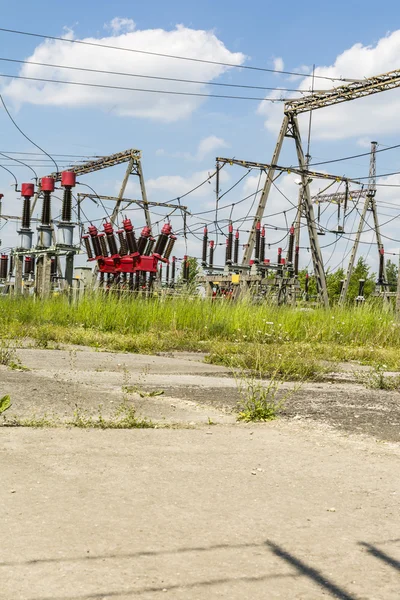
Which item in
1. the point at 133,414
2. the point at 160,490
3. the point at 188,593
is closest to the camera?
the point at 188,593

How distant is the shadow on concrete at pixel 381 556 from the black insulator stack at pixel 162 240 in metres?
20.8

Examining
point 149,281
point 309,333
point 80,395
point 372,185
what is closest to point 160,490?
point 80,395

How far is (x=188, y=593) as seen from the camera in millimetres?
2473

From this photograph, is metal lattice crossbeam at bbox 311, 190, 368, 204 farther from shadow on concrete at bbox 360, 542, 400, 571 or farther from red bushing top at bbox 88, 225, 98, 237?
shadow on concrete at bbox 360, 542, 400, 571

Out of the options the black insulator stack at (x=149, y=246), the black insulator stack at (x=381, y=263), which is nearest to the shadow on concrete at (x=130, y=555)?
the black insulator stack at (x=149, y=246)

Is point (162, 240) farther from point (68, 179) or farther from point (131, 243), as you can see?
point (68, 179)

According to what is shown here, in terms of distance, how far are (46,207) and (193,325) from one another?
9363 mm

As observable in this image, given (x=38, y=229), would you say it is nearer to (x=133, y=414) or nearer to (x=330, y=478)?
(x=133, y=414)

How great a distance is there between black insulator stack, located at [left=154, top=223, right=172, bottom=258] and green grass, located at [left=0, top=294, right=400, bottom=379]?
6190 mm

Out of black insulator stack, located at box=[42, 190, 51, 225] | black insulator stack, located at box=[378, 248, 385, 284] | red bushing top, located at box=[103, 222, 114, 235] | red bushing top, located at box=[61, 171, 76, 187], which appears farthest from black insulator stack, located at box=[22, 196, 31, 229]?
black insulator stack, located at box=[378, 248, 385, 284]

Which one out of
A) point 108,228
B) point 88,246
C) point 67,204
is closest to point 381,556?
point 67,204

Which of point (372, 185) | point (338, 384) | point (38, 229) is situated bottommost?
point (338, 384)

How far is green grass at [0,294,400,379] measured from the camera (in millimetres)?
13361

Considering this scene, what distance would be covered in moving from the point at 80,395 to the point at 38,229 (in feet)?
57.3
